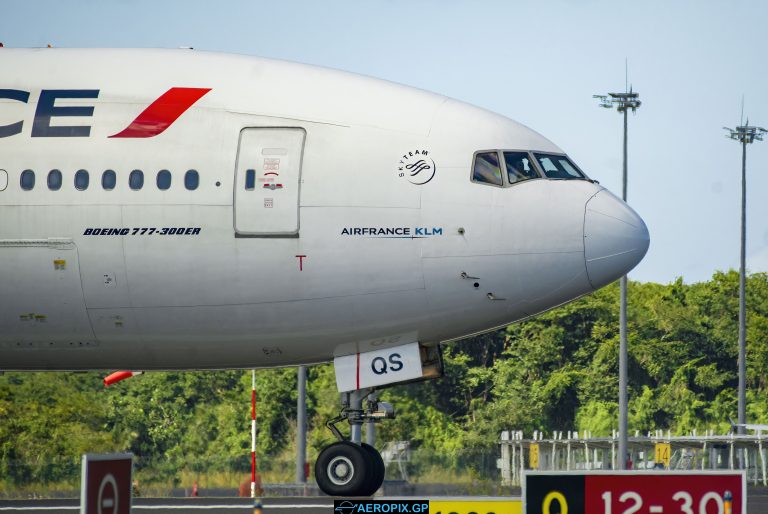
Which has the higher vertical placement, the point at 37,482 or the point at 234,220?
the point at 234,220

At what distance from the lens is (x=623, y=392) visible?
5812 cm

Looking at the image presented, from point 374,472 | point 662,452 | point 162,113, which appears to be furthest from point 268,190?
point 662,452

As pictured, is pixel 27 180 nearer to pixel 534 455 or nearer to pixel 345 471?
pixel 345 471

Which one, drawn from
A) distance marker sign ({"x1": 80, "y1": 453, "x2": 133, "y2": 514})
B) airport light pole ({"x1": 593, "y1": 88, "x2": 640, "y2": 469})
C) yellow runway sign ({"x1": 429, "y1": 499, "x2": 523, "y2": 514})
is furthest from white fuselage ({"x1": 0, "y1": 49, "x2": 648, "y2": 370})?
airport light pole ({"x1": 593, "y1": 88, "x2": 640, "y2": 469})

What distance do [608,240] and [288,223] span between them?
14.3ft

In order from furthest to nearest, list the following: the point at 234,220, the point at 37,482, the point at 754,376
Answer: the point at 754,376, the point at 37,482, the point at 234,220

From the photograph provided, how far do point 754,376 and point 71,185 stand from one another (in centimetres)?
7243

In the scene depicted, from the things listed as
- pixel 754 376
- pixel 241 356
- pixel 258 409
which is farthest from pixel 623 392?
pixel 241 356

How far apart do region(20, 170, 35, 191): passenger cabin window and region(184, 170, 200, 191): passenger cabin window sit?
7.30 ft

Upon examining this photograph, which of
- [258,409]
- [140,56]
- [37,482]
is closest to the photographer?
[140,56]

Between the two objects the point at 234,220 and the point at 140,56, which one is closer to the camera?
the point at 234,220

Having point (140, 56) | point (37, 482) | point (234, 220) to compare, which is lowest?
point (37, 482)

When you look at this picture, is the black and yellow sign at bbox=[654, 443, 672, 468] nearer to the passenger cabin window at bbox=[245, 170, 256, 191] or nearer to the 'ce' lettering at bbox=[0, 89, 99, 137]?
the passenger cabin window at bbox=[245, 170, 256, 191]

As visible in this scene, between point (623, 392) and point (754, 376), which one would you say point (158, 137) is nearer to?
point (623, 392)
